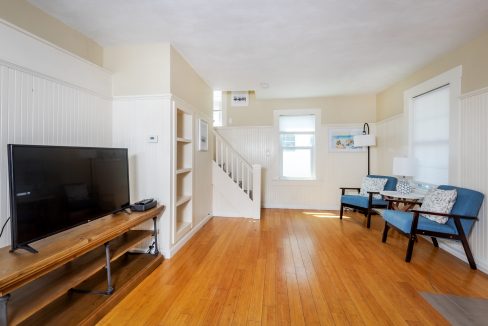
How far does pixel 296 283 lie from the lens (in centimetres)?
209

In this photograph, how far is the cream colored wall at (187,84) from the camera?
2699 millimetres

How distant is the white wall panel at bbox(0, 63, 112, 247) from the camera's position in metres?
1.63

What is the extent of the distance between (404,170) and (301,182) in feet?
6.82

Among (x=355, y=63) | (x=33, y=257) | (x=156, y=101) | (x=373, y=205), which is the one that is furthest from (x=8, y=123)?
(x=373, y=205)

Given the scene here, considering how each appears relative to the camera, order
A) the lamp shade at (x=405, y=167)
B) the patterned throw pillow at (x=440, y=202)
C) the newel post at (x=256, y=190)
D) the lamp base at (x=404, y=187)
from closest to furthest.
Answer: the patterned throw pillow at (x=440, y=202), the lamp shade at (x=405, y=167), the lamp base at (x=404, y=187), the newel post at (x=256, y=190)

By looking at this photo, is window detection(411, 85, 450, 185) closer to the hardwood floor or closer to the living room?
the living room

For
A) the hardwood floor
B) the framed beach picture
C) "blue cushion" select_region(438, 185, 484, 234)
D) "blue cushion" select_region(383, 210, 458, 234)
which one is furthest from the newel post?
"blue cushion" select_region(438, 185, 484, 234)

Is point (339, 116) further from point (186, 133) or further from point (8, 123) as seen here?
point (8, 123)

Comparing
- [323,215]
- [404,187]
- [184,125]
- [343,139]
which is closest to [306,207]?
[323,215]

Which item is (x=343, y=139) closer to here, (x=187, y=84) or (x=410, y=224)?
(x=410, y=224)

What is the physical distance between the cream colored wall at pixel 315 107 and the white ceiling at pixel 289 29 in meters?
1.40

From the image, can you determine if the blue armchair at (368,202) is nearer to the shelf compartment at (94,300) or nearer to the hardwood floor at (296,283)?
the hardwood floor at (296,283)

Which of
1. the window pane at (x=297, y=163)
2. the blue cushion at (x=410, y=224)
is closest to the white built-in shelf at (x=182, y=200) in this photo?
the window pane at (x=297, y=163)

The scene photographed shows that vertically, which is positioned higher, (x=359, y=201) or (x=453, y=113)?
(x=453, y=113)
